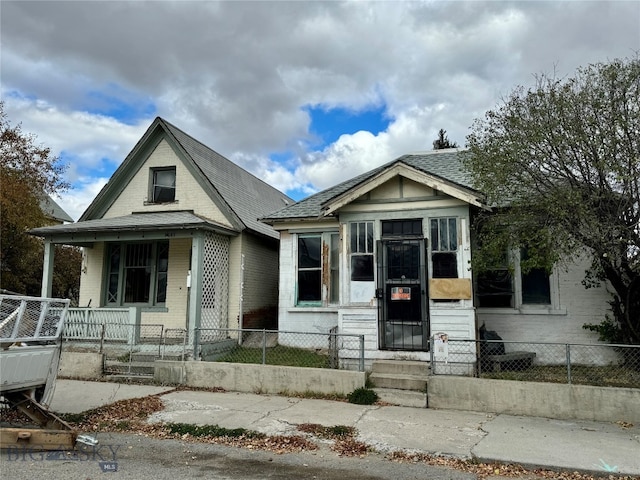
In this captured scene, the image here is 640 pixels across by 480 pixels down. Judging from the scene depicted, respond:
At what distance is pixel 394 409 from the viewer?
7.85 m

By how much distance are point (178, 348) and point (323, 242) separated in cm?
460

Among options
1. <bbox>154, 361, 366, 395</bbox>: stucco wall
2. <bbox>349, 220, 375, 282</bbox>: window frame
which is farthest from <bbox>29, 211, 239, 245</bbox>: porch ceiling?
<bbox>349, 220, 375, 282</bbox>: window frame

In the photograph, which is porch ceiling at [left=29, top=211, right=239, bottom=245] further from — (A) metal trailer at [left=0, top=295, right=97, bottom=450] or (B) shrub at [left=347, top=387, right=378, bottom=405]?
(B) shrub at [left=347, top=387, right=378, bottom=405]

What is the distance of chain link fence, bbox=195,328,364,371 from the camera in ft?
31.2

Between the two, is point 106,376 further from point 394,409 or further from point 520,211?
point 520,211

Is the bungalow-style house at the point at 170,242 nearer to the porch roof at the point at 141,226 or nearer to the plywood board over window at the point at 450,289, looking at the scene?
the porch roof at the point at 141,226

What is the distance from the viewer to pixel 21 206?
1603 cm

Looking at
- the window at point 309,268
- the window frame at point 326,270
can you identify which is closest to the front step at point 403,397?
the window frame at point 326,270

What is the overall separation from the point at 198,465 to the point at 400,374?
15.2 feet

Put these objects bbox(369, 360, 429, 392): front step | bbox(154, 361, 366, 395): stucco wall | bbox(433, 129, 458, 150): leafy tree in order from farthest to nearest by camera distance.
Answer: bbox(433, 129, 458, 150): leafy tree → bbox(154, 361, 366, 395): stucco wall → bbox(369, 360, 429, 392): front step

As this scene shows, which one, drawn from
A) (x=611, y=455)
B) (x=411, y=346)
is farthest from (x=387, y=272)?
(x=611, y=455)

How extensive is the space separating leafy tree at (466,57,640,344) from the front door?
1.62m

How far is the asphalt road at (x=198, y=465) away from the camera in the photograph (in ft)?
16.2

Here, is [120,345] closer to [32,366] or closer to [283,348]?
[283,348]
